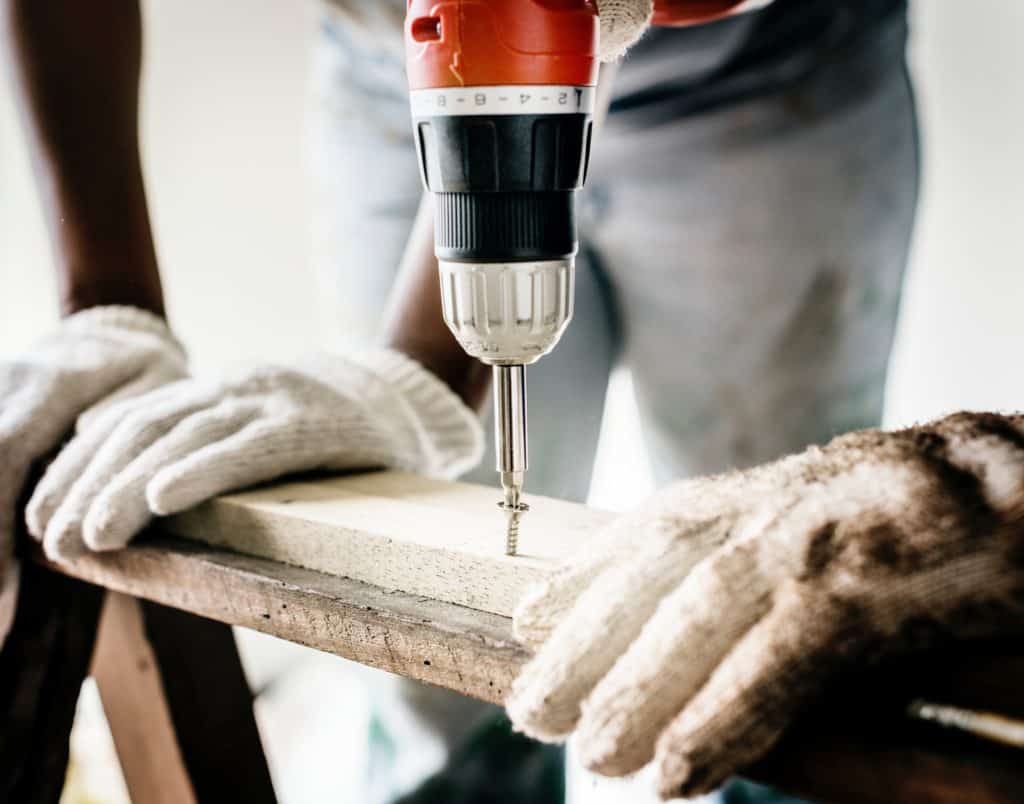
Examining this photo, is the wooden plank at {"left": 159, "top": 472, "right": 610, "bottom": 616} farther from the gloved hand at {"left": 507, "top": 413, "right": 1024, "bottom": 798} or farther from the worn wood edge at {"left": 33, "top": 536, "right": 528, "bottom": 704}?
the gloved hand at {"left": 507, "top": 413, "right": 1024, "bottom": 798}

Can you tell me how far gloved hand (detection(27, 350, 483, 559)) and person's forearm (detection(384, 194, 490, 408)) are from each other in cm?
8

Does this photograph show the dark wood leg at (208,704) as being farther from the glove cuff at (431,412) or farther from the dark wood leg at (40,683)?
the glove cuff at (431,412)

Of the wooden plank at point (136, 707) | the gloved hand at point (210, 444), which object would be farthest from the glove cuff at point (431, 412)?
the wooden plank at point (136, 707)

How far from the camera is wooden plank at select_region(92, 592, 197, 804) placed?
2.83ft

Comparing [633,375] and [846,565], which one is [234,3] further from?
[846,565]

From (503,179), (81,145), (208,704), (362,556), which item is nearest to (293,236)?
(81,145)

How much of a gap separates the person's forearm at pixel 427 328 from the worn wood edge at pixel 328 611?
27 centimetres

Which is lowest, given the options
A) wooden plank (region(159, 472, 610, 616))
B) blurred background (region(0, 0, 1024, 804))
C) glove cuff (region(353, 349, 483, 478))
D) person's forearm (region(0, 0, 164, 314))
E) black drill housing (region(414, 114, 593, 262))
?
blurred background (region(0, 0, 1024, 804))

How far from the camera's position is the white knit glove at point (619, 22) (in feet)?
1.87

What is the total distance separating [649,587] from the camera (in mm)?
449

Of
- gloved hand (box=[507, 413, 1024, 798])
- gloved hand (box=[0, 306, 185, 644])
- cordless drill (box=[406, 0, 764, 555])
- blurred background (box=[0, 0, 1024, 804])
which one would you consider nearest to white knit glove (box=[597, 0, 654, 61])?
cordless drill (box=[406, 0, 764, 555])

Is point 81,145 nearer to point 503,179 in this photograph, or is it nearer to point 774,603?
point 503,179

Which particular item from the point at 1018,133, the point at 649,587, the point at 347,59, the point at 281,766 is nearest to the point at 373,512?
the point at 649,587

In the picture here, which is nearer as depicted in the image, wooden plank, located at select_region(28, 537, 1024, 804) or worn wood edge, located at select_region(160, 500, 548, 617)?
wooden plank, located at select_region(28, 537, 1024, 804)
